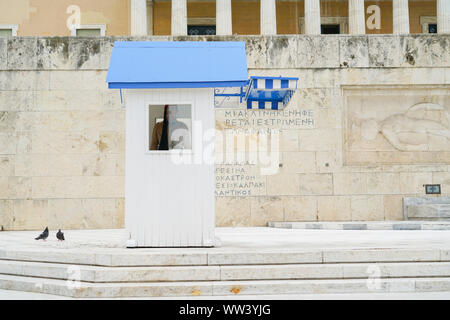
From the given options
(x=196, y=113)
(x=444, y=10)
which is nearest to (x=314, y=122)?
(x=196, y=113)

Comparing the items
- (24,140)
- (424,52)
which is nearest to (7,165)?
(24,140)

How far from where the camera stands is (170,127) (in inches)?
359

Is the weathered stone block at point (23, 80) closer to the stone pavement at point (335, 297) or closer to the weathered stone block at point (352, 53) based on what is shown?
the weathered stone block at point (352, 53)

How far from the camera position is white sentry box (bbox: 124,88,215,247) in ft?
29.3

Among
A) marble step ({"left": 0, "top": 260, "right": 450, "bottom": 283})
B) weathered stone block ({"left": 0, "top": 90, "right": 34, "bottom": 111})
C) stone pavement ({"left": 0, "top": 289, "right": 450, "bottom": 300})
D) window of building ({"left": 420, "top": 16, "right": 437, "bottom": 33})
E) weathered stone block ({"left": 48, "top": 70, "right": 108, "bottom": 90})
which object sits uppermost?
window of building ({"left": 420, "top": 16, "right": 437, "bottom": 33})

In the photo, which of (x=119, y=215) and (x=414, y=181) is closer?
(x=119, y=215)

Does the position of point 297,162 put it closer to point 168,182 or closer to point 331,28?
point 168,182

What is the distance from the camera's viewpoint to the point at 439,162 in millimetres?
16844

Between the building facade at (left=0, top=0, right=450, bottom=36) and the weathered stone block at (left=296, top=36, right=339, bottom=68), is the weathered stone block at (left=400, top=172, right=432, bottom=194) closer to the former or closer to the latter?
the weathered stone block at (left=296, top=36, right=339, bottom=68)

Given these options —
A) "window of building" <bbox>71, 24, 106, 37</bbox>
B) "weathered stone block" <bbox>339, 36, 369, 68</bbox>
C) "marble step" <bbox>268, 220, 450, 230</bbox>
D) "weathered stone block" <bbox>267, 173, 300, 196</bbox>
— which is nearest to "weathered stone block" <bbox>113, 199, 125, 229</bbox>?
"weathered stone block" <bbox>267, 173, 300, 196</bbox>

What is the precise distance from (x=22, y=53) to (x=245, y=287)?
41.9ft

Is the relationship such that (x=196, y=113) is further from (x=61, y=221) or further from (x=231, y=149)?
(x=61, y=221)

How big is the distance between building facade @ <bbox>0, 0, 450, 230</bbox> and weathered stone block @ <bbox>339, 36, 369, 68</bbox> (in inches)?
1.3

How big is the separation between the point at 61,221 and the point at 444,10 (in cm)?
2523
